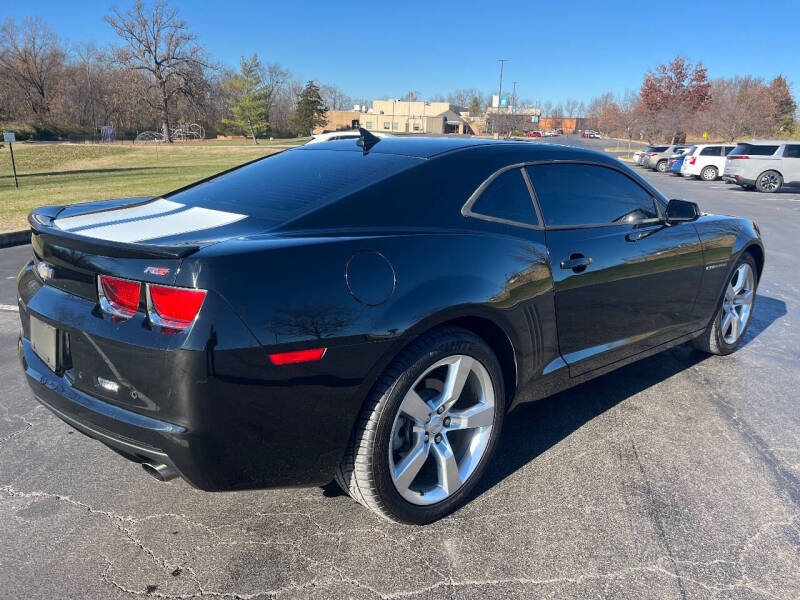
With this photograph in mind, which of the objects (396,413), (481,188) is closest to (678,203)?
(481,188)

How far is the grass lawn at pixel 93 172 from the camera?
1557 cm

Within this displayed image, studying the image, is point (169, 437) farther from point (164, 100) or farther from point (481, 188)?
point (164, 100)

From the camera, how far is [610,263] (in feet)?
11.0

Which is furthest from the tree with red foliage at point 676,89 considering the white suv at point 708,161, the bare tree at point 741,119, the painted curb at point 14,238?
the painted curb at point 14,238

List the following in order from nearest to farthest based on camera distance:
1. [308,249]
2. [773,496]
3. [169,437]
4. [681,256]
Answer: [169,437] < [308,249] < [773,496] < [681,256]

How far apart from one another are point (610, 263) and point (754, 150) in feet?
69.7

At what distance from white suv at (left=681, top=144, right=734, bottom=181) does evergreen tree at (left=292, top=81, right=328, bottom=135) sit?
2548 inches

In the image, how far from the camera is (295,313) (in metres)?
2.11

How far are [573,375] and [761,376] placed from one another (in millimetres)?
2042

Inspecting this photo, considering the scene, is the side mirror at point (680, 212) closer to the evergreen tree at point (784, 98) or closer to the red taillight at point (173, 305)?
the red taillight at point (173, 305)

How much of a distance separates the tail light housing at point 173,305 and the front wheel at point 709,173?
93.9 feet

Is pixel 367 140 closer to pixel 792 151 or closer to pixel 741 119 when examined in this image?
pixel 792 151

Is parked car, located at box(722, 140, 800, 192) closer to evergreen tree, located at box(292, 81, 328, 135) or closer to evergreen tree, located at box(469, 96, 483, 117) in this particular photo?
evergreen tree, located at box(292, 81, 328, 135)

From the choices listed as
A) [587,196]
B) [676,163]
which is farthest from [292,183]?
[676,163]
